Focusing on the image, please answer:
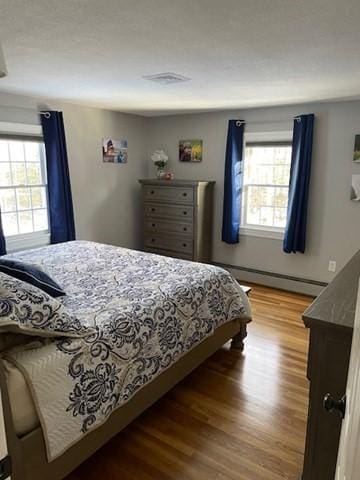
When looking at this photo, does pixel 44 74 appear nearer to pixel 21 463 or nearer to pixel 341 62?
pixel 341 62

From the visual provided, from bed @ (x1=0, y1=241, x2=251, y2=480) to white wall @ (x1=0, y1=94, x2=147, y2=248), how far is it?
Answer: 5.13 ft

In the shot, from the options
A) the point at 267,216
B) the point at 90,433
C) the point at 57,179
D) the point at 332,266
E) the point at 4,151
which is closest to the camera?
the point at 90,433

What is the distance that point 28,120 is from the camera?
3.82m

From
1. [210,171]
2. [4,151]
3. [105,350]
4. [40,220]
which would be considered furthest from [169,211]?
[105,350]

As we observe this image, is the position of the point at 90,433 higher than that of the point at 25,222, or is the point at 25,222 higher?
the point at 25,222

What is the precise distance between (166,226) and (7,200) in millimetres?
2023

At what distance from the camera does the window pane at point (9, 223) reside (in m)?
3.83

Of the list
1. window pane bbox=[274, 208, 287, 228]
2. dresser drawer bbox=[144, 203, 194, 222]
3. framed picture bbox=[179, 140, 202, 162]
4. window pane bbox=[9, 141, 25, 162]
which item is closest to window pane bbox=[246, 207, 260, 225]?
window pane bbox=[274, 208, 287, 228]

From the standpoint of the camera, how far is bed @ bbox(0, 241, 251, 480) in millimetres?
1486

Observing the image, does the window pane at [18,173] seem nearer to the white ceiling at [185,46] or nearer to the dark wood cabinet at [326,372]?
the white ceiling at [185,46]

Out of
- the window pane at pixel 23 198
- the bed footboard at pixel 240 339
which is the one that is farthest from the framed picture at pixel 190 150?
the bed footboard at pixel 240 339

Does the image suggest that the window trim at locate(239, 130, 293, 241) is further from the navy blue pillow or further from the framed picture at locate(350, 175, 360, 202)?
the navy blue pillow

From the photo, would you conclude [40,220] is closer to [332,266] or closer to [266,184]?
[266,184]

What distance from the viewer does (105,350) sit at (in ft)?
5.88
